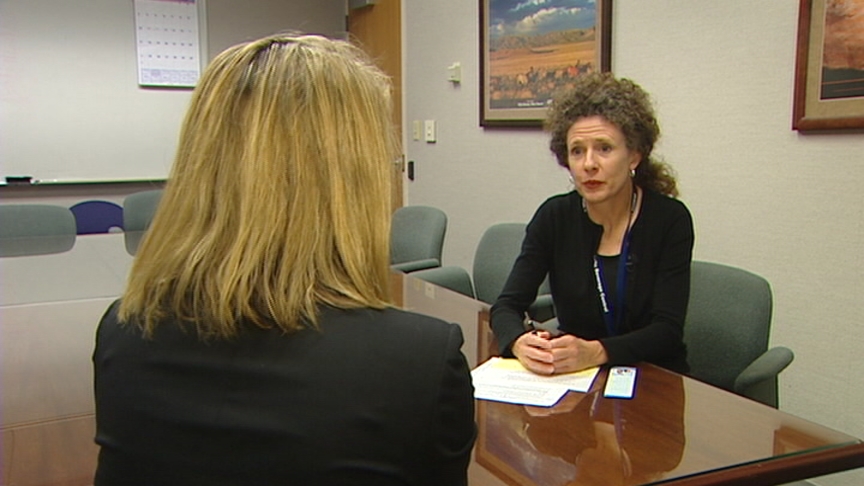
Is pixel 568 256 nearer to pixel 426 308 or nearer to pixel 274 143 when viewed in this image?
pixel 426 308

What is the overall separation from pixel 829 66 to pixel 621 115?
84cm

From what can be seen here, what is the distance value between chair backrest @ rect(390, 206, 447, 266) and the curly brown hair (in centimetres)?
138

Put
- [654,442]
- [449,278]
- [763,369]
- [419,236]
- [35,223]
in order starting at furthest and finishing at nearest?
1. [35,223]
2. [419,236]
3. [449,278]
4. [763,369]
5. [654,442]

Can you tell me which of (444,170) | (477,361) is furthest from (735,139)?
(444,170)

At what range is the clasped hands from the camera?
1535mm

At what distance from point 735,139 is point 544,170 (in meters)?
1.16

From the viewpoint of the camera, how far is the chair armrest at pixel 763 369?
176 centimetres

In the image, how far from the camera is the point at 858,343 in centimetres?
228

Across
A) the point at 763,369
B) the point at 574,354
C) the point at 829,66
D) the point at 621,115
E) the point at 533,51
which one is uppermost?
the point at 533,51

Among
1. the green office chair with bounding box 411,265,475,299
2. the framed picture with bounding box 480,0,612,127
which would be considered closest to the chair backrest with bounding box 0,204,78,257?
the green office chair with bounding box 411,265,475,299

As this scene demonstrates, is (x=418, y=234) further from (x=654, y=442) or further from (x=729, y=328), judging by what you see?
(x=654, y=442)

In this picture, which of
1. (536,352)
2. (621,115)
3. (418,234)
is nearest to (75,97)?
(418,234)

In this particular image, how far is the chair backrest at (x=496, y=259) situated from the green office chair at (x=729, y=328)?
3.11 ft

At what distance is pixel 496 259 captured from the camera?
9.91ft
